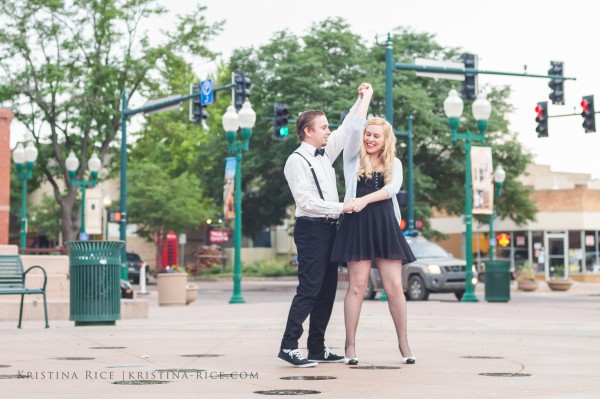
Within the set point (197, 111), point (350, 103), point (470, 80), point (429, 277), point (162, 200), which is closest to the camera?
point (470, 80)

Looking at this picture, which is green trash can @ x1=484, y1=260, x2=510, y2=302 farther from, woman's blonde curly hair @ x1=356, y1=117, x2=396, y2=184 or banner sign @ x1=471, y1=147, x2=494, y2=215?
woman's blonde curly hair @ x1=356, y1=117, x2=396, y2=184

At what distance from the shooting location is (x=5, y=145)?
19.0m

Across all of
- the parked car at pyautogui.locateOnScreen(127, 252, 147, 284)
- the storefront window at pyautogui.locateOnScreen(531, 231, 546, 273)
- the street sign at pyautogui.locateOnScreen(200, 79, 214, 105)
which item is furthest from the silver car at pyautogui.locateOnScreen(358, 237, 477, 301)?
the storefront window at pyautogui.locateOnScreen(531, 231, 546, 273)

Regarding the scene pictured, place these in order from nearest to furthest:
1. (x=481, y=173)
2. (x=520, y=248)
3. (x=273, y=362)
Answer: (x=273, y=362), (x=481, y=173), (x=520, y=248)

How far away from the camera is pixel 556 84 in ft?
94.8

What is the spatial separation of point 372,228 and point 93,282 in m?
6.55

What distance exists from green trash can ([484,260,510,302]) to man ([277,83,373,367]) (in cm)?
1937

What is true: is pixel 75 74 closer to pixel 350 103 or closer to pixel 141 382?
pixel 350 103

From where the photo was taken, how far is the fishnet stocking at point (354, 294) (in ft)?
28.2

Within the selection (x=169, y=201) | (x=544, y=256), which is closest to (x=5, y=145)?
(x=169, y=201)

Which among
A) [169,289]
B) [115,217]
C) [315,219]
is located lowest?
[169,289]

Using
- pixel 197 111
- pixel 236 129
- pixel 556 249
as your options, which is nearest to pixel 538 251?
pixel 556 249

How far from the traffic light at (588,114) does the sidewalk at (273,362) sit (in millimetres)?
15838

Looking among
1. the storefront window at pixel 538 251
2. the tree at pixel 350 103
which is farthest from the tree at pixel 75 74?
the storefront window at pixel 538 251
